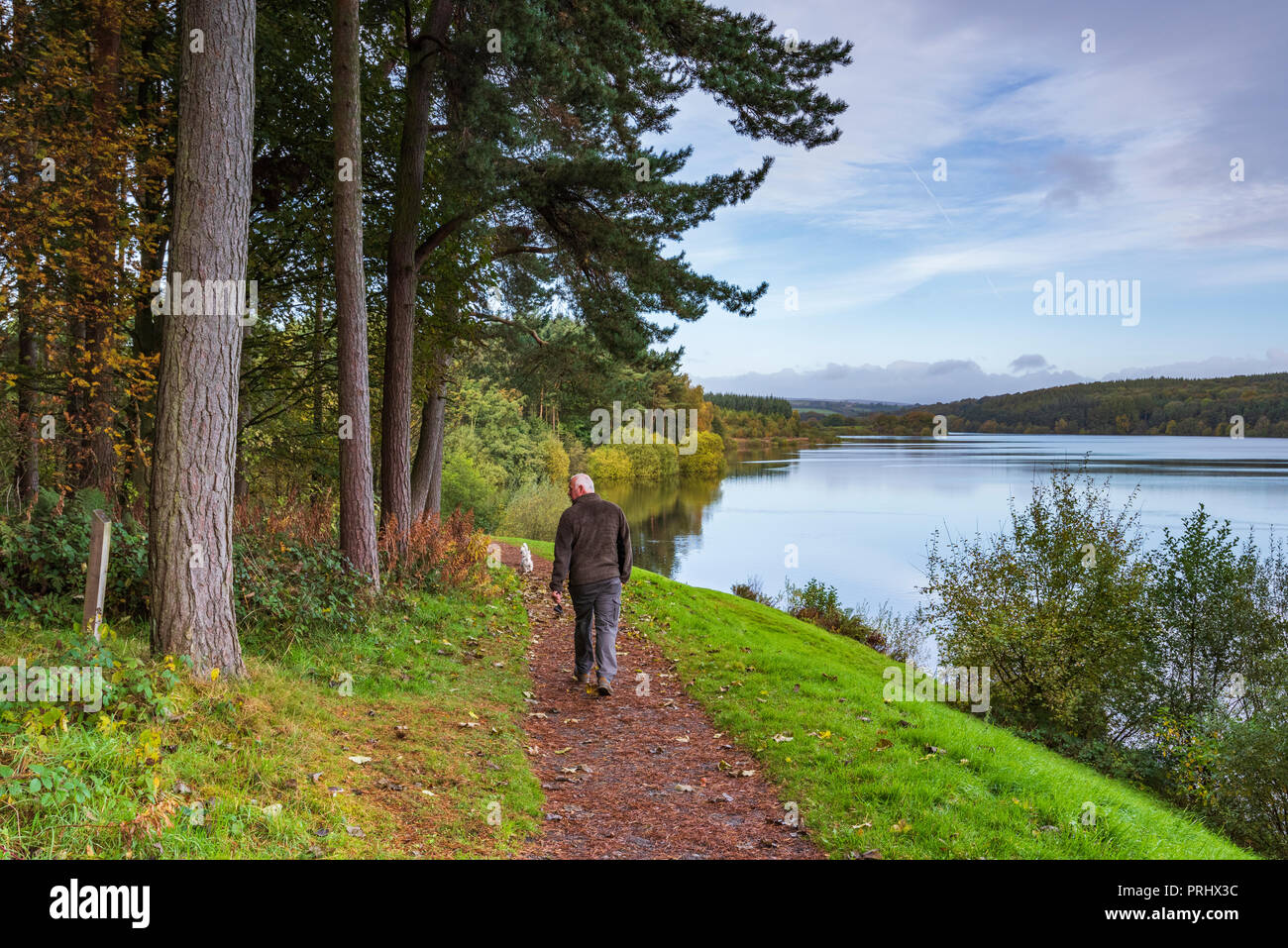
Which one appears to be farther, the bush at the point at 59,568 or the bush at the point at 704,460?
the bush at the point at 704,460

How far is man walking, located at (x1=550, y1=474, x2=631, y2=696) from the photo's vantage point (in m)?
7.84

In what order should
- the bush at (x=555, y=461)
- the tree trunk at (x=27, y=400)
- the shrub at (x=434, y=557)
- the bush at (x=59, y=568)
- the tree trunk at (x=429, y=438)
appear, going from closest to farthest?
the bush at (x=59, y=568)
the tree trunk at (x=27, y=400)
the shrub at (x=434, y=557)
the tree trunk at (x=429, y=438)
the bush at (x=555, y=461)

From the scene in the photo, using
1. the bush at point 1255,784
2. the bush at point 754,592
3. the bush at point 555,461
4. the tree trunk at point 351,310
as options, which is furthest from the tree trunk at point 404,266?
the bush at point 555,461

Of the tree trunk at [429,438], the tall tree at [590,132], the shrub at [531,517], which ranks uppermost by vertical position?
the tall tree at [590,132]

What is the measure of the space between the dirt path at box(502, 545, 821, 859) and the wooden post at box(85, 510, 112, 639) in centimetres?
336

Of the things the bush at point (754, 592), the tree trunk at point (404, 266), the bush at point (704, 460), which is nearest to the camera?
the tree trunk at point (404, 266)

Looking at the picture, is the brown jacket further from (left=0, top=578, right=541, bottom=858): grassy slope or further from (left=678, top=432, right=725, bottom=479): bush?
(left=678, top=432, right=725, bottom=479): bush

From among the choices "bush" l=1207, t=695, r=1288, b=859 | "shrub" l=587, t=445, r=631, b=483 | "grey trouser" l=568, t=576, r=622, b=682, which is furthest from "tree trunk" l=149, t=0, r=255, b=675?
"shrub" l=587, t=445, r=631, b=483

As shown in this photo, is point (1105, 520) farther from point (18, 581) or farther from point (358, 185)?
point (18, 581)

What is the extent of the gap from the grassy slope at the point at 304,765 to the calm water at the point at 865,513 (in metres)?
21.5

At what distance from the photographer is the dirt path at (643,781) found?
459 cm

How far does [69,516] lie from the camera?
281 inches

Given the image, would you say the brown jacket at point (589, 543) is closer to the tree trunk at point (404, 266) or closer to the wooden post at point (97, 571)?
the wooden post at point (97, 571)

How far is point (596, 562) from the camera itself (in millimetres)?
7855
